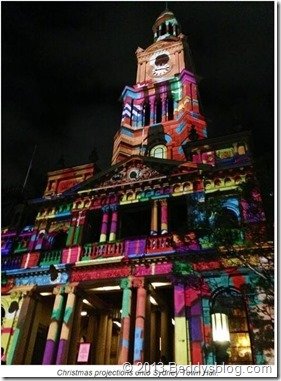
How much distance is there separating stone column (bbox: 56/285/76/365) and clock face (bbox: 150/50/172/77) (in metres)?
21.4

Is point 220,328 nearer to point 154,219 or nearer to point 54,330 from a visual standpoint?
point 154,219

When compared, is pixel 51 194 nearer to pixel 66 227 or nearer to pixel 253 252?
pixel 66 227

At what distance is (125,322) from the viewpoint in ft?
44.8

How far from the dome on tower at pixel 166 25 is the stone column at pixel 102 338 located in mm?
28685

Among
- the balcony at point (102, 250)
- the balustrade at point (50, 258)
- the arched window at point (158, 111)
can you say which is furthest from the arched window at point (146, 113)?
the balustrade at point (50, 258)

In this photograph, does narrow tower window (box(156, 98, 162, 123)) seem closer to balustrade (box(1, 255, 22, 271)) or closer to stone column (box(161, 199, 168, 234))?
stone column (box(161, 199, 168, 234))

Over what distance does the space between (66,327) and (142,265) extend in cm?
410

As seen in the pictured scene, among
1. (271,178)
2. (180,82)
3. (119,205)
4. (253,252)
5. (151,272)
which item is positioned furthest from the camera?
(180,82)

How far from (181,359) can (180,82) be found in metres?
21.8

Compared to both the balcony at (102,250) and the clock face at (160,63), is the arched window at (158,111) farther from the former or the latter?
the balcony at (102,250)

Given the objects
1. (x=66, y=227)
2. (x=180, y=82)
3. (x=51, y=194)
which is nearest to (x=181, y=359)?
(x=66, y=227)

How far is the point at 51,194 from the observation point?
2089 cm

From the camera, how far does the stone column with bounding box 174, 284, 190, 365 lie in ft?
40.2

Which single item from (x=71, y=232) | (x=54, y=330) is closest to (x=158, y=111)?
(x=71, y=232)
